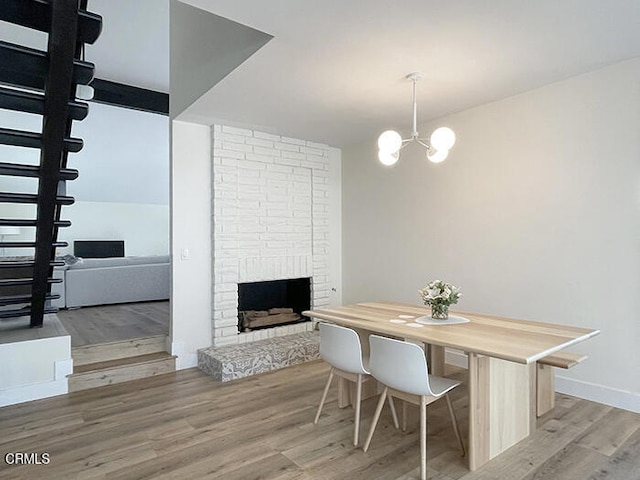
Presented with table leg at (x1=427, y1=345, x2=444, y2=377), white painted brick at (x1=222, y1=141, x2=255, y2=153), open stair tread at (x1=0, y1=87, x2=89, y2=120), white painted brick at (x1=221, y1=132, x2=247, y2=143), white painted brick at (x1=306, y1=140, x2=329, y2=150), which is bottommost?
table leg at (x1=427, y1=345, x2=444, y2=377)

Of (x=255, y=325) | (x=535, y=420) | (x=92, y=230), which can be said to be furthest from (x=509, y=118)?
(x=92, y=230)

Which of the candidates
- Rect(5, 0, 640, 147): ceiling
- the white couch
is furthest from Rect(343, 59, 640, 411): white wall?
the white couch

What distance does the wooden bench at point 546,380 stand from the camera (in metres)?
2.66

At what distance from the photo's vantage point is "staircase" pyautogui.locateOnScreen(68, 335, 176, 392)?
11.5ft

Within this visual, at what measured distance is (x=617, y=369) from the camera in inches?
114

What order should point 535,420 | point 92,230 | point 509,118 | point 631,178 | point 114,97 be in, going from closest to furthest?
point 535,420 < point 631,178 < point 509,118 < point 114,97 < point 92,230

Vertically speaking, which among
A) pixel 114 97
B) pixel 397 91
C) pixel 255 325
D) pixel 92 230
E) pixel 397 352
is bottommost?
pixel 255 325

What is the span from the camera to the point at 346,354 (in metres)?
2.49

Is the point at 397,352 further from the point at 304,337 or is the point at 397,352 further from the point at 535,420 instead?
the point at 304,337

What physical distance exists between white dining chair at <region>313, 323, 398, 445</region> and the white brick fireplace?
1941 millimetres

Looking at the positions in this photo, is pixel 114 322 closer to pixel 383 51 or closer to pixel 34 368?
pixel 34 368

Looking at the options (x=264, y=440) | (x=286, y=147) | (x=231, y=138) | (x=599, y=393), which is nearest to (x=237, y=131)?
(x=231, y=138)

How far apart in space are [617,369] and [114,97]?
6.23m

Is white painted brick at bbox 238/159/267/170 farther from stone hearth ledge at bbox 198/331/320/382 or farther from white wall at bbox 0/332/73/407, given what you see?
white wall at bbox 0/332/73/407
